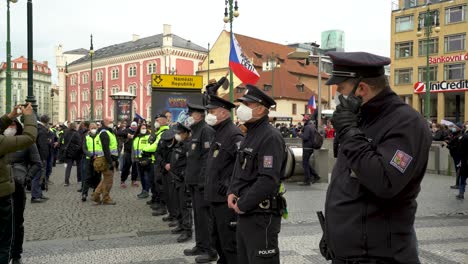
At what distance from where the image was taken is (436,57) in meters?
53.7

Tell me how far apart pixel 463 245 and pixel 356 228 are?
17.6 feet

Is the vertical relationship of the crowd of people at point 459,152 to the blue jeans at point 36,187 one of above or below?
above

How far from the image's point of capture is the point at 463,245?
23.2 ft

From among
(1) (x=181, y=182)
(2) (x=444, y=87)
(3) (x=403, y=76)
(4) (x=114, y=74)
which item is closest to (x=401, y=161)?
(1) (x=181, y=182)

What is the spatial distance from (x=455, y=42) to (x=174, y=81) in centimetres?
4666

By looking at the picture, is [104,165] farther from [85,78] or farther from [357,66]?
[85,78]

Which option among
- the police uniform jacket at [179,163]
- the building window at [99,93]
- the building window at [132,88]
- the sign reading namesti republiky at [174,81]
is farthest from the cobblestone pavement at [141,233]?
the building window at [99,93]

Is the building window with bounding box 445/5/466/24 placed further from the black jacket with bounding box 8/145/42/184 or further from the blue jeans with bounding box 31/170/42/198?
the black jacket with bounding box 8/145/42/184

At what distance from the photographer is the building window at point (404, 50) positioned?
186ft

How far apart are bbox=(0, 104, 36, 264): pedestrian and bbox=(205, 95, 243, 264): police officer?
2.03 m

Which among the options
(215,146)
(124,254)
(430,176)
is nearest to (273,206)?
(215,146)

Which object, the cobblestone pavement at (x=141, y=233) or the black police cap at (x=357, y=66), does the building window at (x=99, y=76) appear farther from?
the black police cap at (x=357, y=66)

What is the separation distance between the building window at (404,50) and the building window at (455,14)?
5088 millimetres

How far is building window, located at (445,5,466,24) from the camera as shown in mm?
51719
